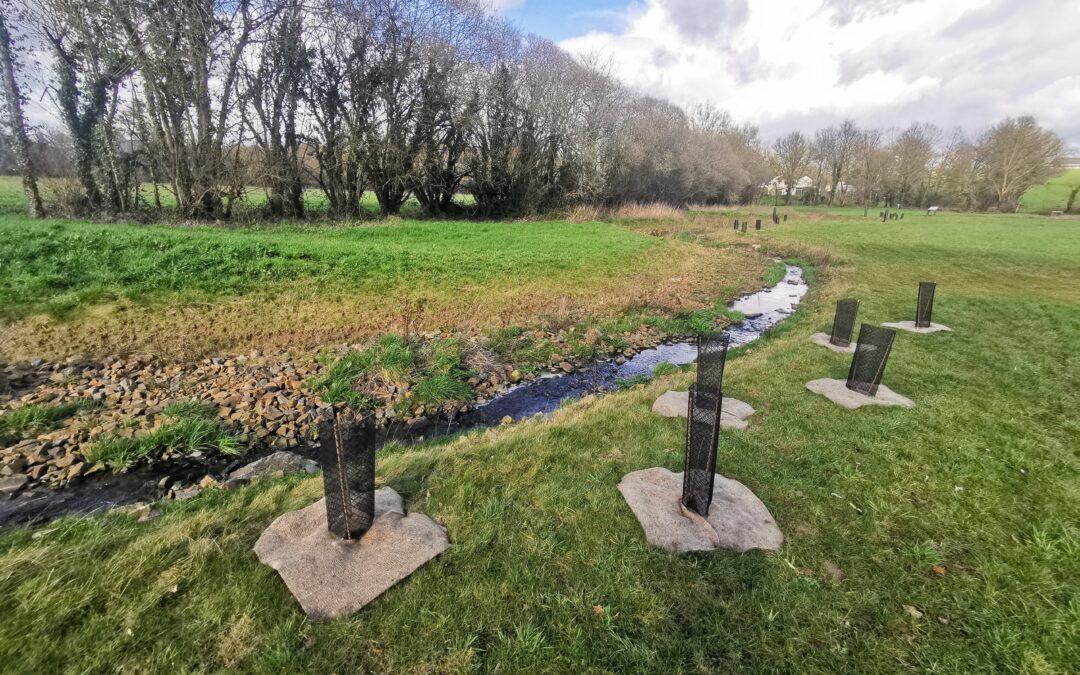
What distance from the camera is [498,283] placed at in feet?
34.3

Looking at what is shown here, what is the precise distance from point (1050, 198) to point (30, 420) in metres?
82.7

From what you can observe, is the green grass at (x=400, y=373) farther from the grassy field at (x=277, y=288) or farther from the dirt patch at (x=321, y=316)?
the grassy field at (x=277, y=288)

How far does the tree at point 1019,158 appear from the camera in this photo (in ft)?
140

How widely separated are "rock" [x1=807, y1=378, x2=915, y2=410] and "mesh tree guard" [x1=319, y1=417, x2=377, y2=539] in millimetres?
5041

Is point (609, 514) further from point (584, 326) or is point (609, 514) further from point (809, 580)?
point (584, 326)

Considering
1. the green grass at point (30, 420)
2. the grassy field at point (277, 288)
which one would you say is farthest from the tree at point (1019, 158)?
the green grass at point (30, 420)

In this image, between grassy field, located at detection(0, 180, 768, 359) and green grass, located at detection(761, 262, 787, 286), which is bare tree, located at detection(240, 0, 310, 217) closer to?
grassy field, located at detection(0, 180, 768, 359)

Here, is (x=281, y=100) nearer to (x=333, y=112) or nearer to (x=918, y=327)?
(x=333, y=112)

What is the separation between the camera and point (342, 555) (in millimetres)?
2543

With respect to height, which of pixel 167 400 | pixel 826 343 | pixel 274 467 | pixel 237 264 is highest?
pixel 237 264

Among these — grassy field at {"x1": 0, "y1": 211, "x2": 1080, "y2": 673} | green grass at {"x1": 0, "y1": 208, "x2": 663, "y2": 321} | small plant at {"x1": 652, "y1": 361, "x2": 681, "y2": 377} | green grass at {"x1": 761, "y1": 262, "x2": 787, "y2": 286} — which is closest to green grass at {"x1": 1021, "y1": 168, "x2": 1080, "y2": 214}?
green grass at {"x1": 761, "y1": 262, "x2": 787, "y2": 286}

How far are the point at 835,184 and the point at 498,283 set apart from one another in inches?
2693

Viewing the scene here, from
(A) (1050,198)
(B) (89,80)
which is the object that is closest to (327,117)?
(B) (89,80)

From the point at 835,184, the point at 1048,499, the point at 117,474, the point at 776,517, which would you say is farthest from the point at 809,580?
the point at 835,184
